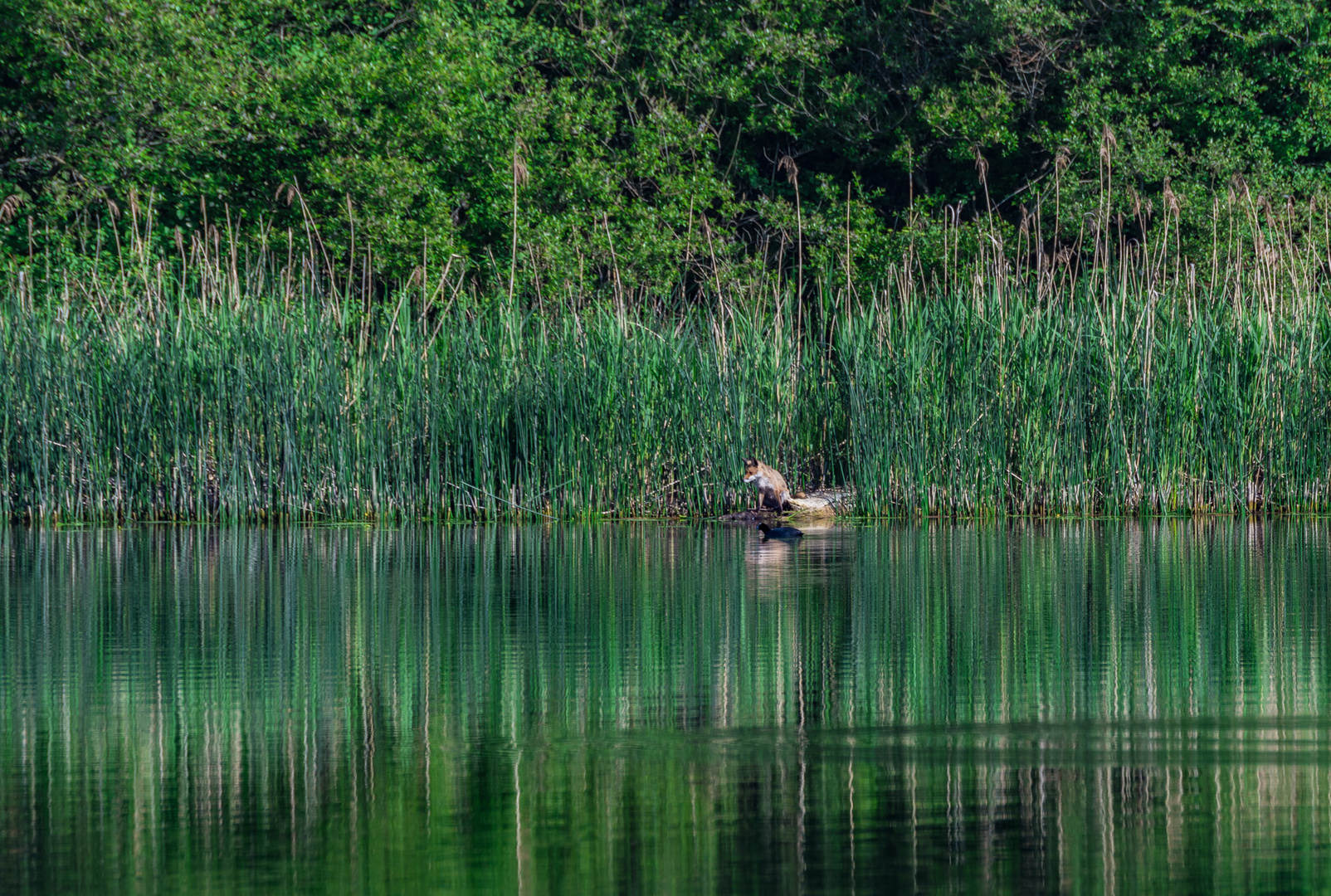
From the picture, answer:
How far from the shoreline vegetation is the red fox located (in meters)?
0.51

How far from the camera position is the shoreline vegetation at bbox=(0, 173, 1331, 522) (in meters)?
12.0

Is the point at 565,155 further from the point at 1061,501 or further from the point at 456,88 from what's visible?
the point at 1061,501

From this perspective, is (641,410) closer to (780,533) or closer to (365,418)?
(780,533)

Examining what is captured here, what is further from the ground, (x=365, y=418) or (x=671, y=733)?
(x=365, y=418)

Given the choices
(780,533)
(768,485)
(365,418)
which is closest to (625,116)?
(365,418)

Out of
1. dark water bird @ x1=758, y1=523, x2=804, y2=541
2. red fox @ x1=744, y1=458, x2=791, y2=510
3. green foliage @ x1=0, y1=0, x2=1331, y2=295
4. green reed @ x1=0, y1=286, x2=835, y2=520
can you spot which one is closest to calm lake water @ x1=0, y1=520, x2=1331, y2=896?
dark water bird @ x1=758, y1=523, x2=804, y2=541

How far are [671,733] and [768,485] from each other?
733 cm

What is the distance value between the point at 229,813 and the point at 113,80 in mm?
14213

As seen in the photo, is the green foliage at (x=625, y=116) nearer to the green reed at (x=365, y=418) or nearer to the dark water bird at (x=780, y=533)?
the green reed at (x=365, y=418)

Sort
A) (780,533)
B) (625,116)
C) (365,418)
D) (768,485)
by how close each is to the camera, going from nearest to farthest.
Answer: (780,533) < (768,485) < (365,418) < (625,116)

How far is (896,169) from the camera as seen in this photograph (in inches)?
842

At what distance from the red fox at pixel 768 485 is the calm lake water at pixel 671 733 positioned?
3.44 m

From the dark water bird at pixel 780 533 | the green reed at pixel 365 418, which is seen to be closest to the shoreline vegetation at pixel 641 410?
the green reed at pixel 365 418

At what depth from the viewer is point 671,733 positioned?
4.32 metres
